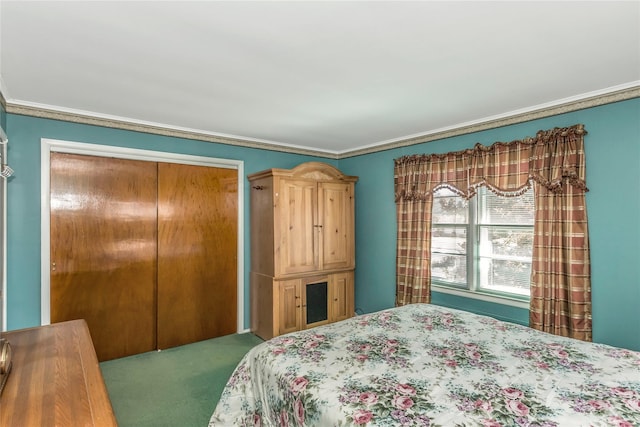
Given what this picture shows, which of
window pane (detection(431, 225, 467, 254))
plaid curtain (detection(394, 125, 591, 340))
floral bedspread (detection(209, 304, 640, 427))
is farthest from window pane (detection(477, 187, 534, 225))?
floral bedspread (detection(209, 304, 640, 427))

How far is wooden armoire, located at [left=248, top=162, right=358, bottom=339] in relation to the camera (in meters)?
3.75

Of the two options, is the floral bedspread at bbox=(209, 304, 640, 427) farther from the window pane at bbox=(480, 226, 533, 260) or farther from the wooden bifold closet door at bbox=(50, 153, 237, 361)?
the wooden bifold closet door at bbox=(50, 153, 237, 361)

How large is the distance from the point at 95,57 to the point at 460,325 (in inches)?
116

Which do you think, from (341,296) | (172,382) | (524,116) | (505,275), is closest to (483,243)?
(505,275)

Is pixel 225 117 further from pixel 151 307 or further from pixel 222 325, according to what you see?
pixel 222 325

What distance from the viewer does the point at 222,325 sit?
396cm

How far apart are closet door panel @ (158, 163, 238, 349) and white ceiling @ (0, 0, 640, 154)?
2.66 ft

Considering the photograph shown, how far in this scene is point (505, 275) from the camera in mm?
3303

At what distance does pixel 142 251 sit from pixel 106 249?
1.03 ft

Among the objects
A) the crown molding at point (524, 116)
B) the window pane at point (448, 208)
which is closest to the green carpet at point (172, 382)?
the window pane at point (448, 208)

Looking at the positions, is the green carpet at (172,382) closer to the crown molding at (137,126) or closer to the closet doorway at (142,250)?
the closet doorway at (142,250)

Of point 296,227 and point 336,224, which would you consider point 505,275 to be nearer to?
point 336,224

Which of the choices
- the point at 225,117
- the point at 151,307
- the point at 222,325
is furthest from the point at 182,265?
the point at 225,117

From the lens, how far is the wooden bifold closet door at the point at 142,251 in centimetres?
311
